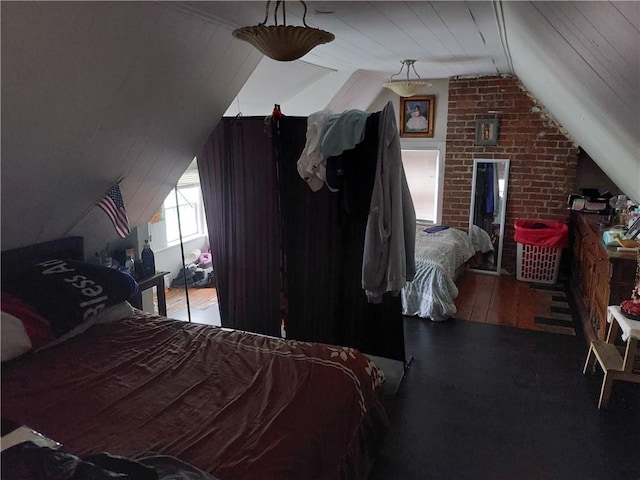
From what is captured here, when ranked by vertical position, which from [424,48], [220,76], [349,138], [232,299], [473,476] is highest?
[424,48]

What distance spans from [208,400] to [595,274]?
3120 mm

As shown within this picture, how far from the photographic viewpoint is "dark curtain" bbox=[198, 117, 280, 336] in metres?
2.89

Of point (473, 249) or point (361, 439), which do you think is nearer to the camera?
point (361, 439)

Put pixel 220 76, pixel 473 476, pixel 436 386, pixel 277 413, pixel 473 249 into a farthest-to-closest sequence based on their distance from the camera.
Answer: pixel 473 249
pixel 436 386
pixel 220 76
pixel 473 476
pixel 277 413

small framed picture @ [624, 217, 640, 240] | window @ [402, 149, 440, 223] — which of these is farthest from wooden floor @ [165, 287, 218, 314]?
small framed picture @ [624, 217, 640, 240]

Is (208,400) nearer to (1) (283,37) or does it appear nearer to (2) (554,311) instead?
(1) (283,37)

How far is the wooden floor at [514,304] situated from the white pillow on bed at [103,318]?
2.79 m

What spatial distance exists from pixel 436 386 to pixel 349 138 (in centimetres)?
166

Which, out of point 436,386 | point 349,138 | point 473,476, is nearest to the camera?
point 473,476

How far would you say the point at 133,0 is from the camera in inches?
65.5

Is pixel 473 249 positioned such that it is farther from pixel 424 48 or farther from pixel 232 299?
pixel 232 299

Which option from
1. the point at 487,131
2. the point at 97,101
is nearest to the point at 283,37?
the point at 97,101

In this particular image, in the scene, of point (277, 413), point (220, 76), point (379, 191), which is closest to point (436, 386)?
point (379, 191)

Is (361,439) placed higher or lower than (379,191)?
lower
